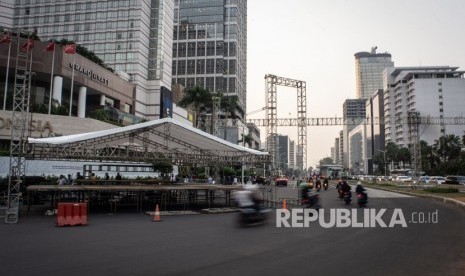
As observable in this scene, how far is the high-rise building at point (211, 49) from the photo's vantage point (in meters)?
142

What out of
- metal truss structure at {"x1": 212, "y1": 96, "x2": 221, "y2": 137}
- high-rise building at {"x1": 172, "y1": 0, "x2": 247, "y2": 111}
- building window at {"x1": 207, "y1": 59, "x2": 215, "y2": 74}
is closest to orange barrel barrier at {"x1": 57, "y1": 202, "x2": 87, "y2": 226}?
metal truss structure at {"x1": 212, "y1": 96, "x2": 221, "y2": 137}

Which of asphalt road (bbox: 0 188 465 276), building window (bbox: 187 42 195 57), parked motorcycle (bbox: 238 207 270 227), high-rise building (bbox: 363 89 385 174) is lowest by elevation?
asphalt road (bbox: 0 188 465 276)

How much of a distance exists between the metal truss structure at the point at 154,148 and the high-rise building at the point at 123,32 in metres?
54.1

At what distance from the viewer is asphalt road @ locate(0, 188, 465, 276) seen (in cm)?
830

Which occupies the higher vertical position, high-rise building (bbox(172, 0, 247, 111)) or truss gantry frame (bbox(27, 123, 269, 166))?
high-rise building (bbox(172, 0, 247, 111))

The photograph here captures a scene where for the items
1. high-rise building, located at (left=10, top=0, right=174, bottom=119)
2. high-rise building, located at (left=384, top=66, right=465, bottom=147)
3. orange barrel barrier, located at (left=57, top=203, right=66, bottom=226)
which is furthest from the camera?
high-rise building, located at (left=384, top=66, right=465, bottom=147)

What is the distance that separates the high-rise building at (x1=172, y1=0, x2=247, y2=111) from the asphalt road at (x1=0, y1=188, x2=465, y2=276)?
125956mm

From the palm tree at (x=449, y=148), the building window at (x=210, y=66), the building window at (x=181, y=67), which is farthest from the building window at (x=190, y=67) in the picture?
the palm tree at (x=449, y=148)

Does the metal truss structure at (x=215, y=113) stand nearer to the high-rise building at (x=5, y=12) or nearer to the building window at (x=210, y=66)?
the high-rise building at (x=5, y=12)

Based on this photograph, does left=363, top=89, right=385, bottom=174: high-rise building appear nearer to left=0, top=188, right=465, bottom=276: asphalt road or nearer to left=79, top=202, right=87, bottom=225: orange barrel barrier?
left=0, top=188, right=465, bottom=276: asphalt road

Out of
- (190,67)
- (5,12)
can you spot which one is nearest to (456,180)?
(5,12)

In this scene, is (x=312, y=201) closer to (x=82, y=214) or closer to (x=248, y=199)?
(x=248, y=199)

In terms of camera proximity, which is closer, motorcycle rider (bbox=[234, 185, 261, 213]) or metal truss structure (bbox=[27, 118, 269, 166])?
motorcycle rider (bbox=[234, 185, 261, 213])

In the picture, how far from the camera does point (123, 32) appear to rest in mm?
87938
